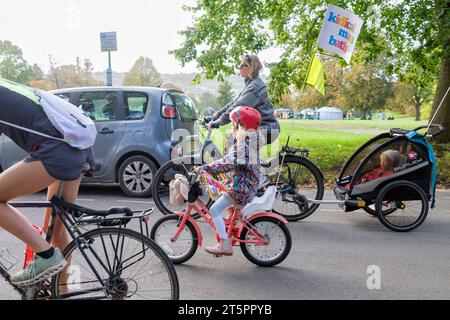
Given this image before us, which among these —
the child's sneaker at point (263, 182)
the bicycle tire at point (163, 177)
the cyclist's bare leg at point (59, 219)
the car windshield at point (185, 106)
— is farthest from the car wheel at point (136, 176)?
the cyclist's bare leg at point (59, 219)

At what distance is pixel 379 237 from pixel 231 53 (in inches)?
339

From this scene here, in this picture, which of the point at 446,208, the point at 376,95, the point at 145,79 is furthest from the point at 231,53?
the point at 376,95

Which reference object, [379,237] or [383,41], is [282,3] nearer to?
[383,41]

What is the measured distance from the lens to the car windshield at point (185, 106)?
761 cm

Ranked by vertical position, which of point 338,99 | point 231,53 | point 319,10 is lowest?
point 338,99

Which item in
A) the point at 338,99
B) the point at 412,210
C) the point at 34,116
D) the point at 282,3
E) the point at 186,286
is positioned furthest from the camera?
the point at 338,99

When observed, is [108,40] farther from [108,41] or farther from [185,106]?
[185,106]

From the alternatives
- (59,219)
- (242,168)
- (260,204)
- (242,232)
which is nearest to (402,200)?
(260,204)

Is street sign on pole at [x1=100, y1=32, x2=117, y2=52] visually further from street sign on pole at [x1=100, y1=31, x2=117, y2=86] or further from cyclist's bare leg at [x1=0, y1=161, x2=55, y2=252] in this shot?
cyclist's bare leg at [x1=0, y1=161, x2=55, y2=252]

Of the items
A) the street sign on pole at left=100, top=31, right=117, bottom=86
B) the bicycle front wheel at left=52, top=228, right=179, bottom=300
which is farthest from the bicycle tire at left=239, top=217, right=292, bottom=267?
the street sign on pole at left=100, top=31, right=117, bottom=86

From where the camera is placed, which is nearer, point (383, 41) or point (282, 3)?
point (282, 3)

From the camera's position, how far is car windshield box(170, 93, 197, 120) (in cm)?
761
